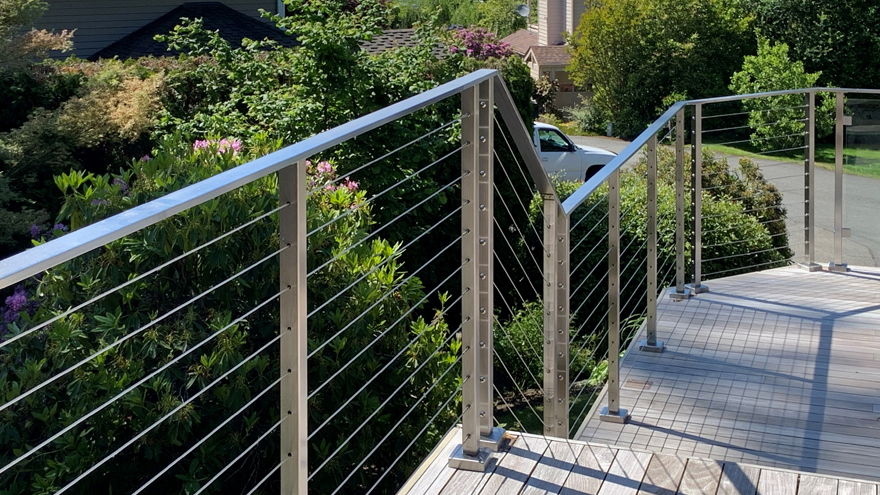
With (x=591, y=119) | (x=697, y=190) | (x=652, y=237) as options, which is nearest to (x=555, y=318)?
(x=652, y=237)

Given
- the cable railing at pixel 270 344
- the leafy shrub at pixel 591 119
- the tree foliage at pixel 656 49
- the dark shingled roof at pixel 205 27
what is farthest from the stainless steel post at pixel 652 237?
the leafy shrub at pixel 591 119

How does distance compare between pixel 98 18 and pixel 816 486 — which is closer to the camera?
Answer: pixel 816 486

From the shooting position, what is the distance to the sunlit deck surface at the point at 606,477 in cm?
290

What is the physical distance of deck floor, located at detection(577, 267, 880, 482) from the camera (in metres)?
4.02

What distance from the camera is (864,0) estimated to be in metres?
27.6

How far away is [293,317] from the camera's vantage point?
194 cm

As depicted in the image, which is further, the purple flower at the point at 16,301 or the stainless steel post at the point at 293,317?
the purple flower at the point at 16,301

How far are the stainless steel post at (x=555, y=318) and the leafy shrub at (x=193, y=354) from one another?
516 mm

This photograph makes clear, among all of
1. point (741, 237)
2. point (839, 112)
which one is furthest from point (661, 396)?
point (741, 237)

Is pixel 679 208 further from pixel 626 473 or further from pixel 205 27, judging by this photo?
pixel 205 27

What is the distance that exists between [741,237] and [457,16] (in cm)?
5491

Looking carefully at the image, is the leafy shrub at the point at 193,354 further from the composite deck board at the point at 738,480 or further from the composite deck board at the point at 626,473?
the composite deck board at the point at 738,480

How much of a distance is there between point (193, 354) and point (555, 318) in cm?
149

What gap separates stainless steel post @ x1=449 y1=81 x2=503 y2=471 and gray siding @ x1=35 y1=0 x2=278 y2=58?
Result: 51.2 feet
